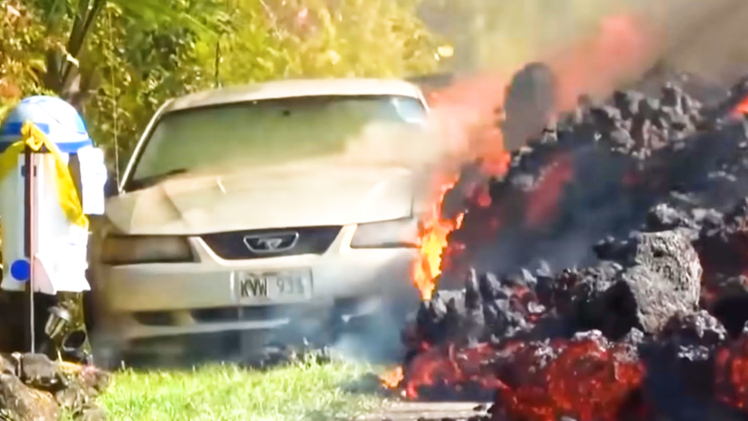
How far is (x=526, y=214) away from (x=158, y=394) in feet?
6.40

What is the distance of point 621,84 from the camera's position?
8.48 metres

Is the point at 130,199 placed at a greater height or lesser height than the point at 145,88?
lesser

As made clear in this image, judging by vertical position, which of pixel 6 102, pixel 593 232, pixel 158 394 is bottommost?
pixel 158 394

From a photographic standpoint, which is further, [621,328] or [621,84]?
[621,84]

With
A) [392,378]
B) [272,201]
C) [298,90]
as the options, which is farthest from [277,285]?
[298,90]

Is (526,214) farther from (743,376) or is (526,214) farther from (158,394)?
(743,376)

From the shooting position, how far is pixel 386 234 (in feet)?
24.4

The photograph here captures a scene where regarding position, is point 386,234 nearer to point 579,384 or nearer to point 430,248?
point 430,248

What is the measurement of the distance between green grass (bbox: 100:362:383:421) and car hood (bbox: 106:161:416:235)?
0.75 m

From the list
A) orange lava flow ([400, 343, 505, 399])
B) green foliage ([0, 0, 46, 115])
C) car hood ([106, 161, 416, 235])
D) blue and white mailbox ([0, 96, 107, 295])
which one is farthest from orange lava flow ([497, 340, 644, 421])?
green foliage ([0, 0, 46, 115])

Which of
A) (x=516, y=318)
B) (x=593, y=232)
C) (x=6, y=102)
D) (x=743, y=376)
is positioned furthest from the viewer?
(x=6, y=102)

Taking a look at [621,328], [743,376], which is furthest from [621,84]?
[743,376]

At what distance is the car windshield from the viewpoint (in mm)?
8117

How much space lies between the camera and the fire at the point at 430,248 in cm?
754
